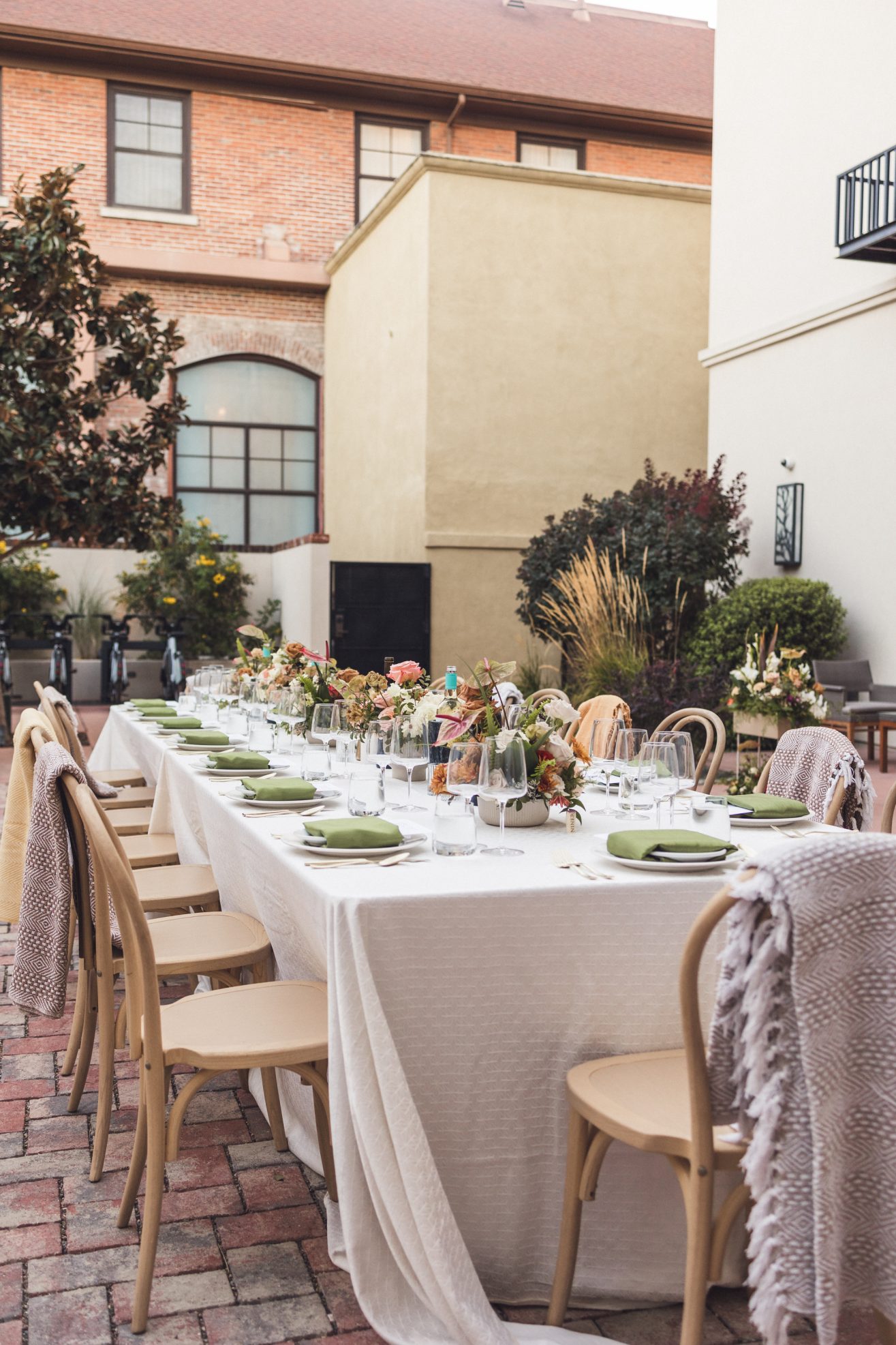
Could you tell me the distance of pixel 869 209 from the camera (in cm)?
1086

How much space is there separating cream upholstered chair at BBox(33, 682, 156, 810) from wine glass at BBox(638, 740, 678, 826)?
6.36 ft

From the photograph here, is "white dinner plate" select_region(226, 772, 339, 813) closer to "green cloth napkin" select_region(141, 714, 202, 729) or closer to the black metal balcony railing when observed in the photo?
"green cloth napkin" select_region(141, 714, 202, 729)

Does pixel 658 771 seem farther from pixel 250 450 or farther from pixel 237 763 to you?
pixel 250 450

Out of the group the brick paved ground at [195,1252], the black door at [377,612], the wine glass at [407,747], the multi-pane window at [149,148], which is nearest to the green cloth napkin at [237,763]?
the wine glass at [407,747]

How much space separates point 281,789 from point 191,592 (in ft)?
40.5

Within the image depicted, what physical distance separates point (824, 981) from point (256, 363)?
17.2 meters

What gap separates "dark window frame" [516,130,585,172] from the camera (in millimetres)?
18781

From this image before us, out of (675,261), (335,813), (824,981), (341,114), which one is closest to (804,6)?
(675,261)

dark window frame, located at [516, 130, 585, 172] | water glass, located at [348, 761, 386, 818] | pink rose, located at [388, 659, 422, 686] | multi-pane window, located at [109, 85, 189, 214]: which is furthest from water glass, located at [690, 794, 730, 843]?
dark window frame, located at [516, 130, 585, 172]

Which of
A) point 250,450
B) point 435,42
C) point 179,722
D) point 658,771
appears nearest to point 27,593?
point 250,450

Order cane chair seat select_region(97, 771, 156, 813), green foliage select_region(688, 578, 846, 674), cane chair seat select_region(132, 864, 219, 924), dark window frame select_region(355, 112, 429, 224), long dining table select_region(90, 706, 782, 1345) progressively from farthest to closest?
dark window frame select_region(355, 112, 429, 224)
green foliage select_region(688, 578, 846, 674)
cane chair seat select_region(97, 771, 156, 813)
cane chair seat select_region(132, 864, 219, 924)
long dining table select_region(90, 706, 782, 1345)

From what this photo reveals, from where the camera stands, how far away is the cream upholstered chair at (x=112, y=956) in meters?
3.06

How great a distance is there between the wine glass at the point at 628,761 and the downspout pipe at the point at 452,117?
54.5ft

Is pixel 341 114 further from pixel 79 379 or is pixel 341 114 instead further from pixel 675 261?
pixel 675 261
